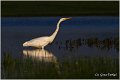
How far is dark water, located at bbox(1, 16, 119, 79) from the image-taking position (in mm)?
12570

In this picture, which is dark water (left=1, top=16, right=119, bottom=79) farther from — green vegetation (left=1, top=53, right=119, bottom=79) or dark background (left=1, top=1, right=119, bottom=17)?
dark background (left=1, top=1, right=119, bottom=17)

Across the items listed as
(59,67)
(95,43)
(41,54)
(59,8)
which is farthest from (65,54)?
(59,8)

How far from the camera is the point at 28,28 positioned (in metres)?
21.9

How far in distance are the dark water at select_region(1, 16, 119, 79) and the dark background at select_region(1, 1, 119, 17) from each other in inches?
416

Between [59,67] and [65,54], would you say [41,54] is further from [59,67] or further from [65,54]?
[59,67]

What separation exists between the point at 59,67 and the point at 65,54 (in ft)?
5.56

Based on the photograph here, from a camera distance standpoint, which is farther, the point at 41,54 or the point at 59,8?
the point at 59,8

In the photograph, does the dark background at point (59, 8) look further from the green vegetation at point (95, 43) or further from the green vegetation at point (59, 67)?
the green vegetation at point (59, 67)

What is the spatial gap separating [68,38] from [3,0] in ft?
55.3

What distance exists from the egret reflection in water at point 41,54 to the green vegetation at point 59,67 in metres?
0.35

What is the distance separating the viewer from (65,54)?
48.5ft

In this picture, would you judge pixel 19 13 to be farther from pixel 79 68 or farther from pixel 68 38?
pixel 79 68

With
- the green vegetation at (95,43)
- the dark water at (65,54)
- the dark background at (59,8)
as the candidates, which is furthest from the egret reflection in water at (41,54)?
the dark background at (59,8)

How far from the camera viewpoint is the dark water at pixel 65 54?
495 inches
